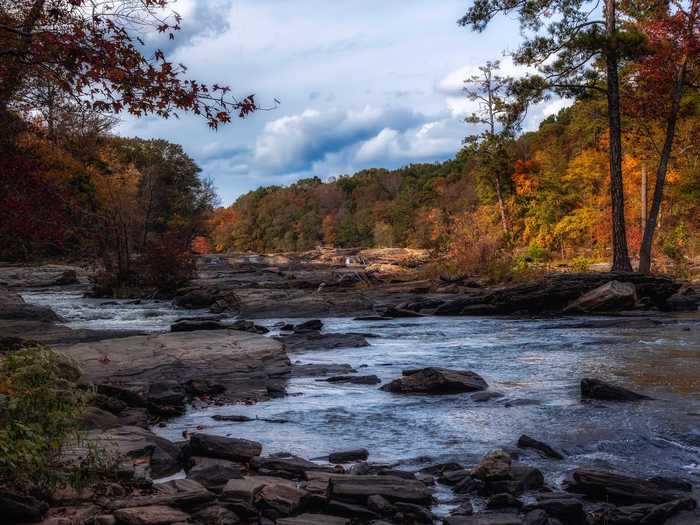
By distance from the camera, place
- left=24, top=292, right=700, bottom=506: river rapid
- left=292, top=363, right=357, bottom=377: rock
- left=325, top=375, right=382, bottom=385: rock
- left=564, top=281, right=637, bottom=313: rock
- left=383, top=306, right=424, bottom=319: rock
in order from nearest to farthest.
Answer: left=24, top=292, right=700, bottom=506: river rapid < left=325, top=375, right=382, bottom=385: rock < left=292, top=363, right=357, bottom=377: rock < left=564, top=281, right=637, bottom=313: rock < left=383, top=306, right=424, bottom=319: rock

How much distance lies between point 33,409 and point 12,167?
252 inches

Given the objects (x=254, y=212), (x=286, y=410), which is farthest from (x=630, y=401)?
(x=254, y=212)

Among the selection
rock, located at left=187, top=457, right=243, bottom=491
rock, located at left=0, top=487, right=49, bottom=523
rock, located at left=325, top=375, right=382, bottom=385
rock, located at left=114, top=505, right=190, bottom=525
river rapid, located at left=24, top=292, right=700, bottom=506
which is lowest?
river rapid, located at left=24, top=292, right=700, bottom=506

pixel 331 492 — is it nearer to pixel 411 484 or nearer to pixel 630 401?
pixel 411 484

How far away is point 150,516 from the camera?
378 centimetres

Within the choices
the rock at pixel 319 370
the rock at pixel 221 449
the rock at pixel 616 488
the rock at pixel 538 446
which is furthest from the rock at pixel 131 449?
the rock at pixel 319 370

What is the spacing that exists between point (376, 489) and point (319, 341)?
29.3 ft

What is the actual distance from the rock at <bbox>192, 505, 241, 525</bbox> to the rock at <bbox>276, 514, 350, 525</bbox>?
28cm

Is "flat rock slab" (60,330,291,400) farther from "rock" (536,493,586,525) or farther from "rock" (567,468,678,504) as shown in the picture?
"rock" (536,493,586,525)

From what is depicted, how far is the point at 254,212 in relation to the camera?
5089 inches

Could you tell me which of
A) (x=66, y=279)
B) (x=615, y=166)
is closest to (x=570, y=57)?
(x=615, y=166)

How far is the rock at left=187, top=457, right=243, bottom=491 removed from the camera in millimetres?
4672

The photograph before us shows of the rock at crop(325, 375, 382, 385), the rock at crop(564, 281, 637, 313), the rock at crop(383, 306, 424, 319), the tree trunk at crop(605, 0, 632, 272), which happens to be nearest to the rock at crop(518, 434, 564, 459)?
the rock at crop(325, 375, 382, 385)

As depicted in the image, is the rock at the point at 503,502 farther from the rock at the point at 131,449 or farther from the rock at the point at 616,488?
the rock at the point at 131,449
